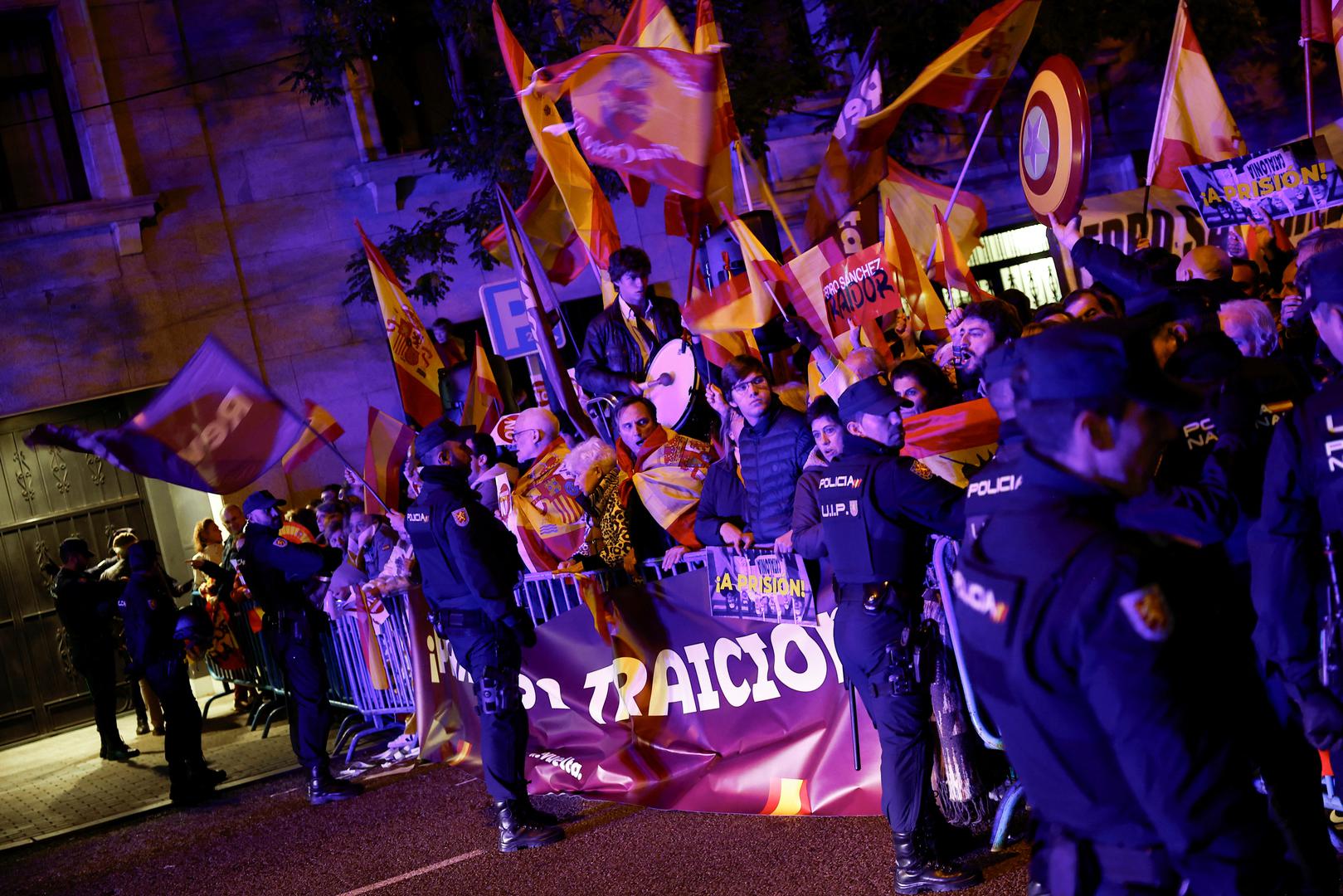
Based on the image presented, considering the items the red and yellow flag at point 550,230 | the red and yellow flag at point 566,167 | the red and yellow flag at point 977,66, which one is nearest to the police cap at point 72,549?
the red and yellow flag at point 550,230

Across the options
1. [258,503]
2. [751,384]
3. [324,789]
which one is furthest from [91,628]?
[751,384]

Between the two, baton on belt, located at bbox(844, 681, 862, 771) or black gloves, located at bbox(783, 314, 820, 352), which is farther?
black gloves, located at bbox(783, 314, 820, 352)

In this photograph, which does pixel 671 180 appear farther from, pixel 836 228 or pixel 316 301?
pixel 316 301

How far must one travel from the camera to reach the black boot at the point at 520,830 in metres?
6.64

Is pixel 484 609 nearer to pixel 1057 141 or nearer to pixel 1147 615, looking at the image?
pixel 1057 141

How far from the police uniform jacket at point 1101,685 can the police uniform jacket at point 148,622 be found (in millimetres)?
8262

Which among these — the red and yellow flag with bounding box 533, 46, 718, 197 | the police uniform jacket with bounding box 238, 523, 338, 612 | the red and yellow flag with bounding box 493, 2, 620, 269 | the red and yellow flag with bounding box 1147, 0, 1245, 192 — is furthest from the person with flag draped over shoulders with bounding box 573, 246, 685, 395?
the red and yellow flag with bounding box 1147, 0, 1245, 192

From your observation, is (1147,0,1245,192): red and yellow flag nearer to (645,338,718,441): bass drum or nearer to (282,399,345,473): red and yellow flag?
(645,338,718,441): bass drum

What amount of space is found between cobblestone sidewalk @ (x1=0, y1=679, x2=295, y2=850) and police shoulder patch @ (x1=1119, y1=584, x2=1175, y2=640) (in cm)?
865

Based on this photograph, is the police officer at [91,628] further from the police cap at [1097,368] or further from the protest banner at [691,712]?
the police cap at [1097,368]

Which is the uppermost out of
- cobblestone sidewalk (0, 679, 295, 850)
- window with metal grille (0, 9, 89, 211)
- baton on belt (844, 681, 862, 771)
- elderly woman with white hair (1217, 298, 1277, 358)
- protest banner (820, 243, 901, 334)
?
window with metal grille (0, 9, 89, 211)

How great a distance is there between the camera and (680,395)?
818 cm

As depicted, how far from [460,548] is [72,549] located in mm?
6905

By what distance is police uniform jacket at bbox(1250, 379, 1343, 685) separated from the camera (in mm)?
3420
